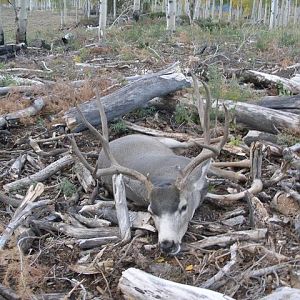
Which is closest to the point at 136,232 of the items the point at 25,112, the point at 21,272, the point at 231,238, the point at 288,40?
the point at 231,238

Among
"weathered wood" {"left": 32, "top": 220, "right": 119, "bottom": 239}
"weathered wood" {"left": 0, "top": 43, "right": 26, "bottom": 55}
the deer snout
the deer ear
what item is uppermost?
the deer ear

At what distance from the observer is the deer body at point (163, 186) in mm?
5027

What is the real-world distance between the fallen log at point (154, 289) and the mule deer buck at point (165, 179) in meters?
0.58

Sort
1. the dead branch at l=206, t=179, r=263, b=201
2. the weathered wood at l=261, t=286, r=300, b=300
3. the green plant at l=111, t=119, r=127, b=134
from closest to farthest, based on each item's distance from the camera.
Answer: the weathered wood at l=261, t=286, r=300, b=300 < the dead branch at l=206, t=179, r=263, b=201 < the green plant at l=111, t=119, r=127, b=134

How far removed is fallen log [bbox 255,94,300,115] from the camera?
775 cm

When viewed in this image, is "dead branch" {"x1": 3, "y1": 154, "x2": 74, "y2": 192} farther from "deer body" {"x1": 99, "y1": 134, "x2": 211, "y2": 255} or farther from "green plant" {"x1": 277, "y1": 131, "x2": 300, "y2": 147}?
"green plant" {"x1": 277, "y1": 131, "x2": 300, "y2": 147}

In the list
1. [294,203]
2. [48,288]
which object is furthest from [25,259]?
[294,203]

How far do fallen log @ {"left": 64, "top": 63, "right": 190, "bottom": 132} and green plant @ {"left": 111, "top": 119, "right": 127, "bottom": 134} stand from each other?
0.31 feet

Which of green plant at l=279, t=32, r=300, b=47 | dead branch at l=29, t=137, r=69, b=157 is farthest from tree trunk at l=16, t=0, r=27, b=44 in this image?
dead branch at l=29, t=137, r=69, b=157

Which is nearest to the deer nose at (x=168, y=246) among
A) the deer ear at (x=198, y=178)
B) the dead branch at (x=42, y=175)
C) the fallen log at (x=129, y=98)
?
the deer ear at (x=198, y=178)

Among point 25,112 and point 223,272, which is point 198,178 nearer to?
point 223,272

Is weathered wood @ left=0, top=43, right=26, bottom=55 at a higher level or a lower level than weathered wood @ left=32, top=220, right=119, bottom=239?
lower

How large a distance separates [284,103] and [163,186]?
10.3ft

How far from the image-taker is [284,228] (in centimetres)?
527
